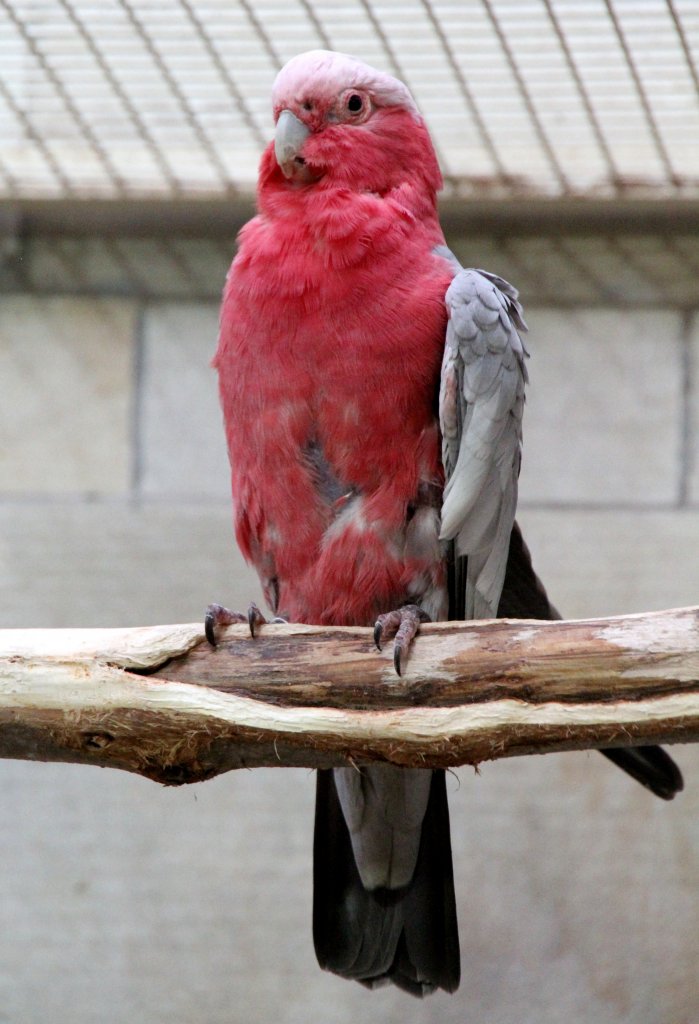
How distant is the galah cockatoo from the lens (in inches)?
80.3

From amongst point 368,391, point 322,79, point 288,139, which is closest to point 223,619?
point 368,391

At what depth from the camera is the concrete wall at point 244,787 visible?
294 centimetres

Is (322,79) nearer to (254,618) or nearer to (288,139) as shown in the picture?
(288,139)

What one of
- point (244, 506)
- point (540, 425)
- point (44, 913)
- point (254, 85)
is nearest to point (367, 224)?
point (244, 506)

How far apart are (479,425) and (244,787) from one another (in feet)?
4.94

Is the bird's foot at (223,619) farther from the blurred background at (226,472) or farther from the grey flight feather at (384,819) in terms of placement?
the blurred background at (226,472)

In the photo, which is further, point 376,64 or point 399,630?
point 376,64

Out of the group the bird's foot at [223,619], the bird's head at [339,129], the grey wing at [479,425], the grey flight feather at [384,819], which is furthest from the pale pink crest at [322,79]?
the grey flight feather at [384,819]

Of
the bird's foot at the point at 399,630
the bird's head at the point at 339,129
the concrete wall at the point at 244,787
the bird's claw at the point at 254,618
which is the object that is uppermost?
the bird's head at the point at 339,129

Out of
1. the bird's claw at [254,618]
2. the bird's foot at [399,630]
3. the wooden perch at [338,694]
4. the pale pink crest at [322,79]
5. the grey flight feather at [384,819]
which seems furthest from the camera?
the grey flight feather at [384,819]

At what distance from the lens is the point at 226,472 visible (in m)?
3.21

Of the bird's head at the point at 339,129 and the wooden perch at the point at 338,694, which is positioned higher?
the bird's head at the point at 339,129

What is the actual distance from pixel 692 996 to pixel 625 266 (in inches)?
76.5

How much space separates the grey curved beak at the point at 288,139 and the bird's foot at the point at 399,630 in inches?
35.1
